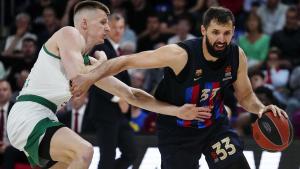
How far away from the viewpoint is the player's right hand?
6098 millimetres

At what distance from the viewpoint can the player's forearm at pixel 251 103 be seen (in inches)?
258

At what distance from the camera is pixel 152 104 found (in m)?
6.46

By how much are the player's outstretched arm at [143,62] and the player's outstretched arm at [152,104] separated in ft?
1.10

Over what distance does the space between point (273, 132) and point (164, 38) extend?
6106 mm

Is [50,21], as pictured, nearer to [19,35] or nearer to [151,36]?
[19,35]

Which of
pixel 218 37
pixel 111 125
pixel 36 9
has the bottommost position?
pixel 36 9

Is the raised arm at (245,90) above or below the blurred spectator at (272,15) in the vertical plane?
above

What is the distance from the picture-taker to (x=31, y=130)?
6.01 meters

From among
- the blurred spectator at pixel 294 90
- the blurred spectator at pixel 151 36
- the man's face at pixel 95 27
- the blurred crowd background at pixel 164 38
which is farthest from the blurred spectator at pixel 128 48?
the man's face at pixel 95 27

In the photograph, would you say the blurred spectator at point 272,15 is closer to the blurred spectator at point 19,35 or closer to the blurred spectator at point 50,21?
the blurred spectator at point 50,21

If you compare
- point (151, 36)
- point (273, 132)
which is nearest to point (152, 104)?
point (273, 132)

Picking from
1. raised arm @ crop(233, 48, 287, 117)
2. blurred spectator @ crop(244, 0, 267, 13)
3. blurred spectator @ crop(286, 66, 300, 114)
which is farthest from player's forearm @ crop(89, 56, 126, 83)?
blurred spectator @ crop(244, 0, 267, 13)

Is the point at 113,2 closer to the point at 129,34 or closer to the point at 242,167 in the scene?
the point at 129,34

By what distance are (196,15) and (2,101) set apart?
12.6ft
